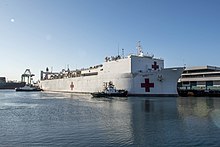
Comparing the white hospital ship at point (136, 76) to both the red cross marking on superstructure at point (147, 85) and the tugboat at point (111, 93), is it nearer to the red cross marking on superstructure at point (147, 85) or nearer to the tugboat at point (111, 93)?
the red cross marking on superstructure at point (147, 85)

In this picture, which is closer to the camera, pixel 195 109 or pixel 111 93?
pixel 195 109

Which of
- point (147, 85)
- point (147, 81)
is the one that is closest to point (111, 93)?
point (147, 85)

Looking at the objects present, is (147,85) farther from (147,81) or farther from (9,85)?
(9,85)

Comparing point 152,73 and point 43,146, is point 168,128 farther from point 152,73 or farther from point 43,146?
point 152,73

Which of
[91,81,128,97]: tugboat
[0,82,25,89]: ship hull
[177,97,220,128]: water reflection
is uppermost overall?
[0,82,25,89]: ship hull

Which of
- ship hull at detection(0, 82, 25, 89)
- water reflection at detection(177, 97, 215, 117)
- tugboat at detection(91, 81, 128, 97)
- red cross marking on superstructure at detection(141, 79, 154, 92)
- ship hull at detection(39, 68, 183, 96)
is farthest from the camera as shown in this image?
ship hull at detection(0, 82, 25, 89)

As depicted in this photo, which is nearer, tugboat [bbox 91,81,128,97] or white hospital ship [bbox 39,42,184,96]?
white hospital ship [bbox 39,42,184,96]

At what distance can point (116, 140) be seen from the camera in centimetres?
905

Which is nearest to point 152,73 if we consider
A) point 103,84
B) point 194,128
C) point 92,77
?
point 103,84

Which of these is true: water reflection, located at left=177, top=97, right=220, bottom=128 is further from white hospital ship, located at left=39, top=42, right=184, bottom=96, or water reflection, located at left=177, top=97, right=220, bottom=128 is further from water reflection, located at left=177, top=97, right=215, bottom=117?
white hospital ship, located at left=39, top=42, right=184, bottom=96

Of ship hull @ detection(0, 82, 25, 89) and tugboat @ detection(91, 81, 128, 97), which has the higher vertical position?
ship hull @ detection(0, 82, 25, 89)

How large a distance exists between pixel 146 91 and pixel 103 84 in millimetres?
9466

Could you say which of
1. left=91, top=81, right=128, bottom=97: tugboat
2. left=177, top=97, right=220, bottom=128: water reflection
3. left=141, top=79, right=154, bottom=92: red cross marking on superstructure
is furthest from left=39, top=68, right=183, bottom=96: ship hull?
left=177, top=97, right=220, bottom=128: water reflection

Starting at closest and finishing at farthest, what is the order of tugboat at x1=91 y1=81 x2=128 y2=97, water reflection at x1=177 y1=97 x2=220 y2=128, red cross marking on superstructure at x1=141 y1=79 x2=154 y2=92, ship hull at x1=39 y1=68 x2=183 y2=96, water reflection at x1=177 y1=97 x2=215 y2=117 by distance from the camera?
water reflection at x1=177 y1=97 x2=220 y2=128, water reflection at x1=177 y1=97 x2=215 y2=117, ship hull at x1=39 y1=68 x2=183 y2=96, red cross marking on superstructure at x1=141 y1=79 x2=154 y2=92, tugboat at x1=91 y1=81 x2=128 y2=97
